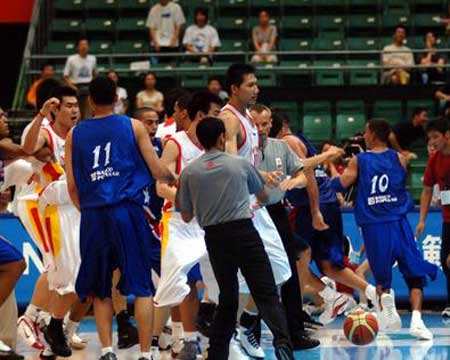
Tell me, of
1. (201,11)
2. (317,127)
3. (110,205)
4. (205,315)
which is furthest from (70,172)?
(201,11)

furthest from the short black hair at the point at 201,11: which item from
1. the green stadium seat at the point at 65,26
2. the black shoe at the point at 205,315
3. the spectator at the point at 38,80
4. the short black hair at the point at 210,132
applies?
the short black hair at the point at 210,132

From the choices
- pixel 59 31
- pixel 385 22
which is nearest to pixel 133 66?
pixel 59 31

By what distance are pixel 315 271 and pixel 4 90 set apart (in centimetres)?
1093

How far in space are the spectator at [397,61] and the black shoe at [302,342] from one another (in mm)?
8718

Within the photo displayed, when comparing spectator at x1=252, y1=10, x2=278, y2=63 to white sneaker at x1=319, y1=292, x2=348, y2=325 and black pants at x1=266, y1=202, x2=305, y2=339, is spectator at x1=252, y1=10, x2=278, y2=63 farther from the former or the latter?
black pants at x1=266, y1=202, x2=305, y2=339

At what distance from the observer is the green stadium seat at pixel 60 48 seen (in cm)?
2177

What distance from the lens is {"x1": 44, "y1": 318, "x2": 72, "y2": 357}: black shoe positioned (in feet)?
34.6

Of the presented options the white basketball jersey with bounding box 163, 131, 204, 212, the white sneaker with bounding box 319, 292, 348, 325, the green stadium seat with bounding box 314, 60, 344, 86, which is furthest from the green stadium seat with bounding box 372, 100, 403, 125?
the white basketball jersey with bounding box 163, 131, 204, 212

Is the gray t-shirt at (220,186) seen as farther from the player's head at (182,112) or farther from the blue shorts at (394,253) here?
the blue shorts at (394,253)

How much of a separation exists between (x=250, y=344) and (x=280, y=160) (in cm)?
146

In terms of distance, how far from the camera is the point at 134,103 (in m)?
19.4

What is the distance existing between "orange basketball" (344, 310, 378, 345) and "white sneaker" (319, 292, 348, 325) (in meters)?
1.70

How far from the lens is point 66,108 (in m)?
11.0

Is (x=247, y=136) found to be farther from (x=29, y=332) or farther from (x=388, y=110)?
(x=388, y=110)
